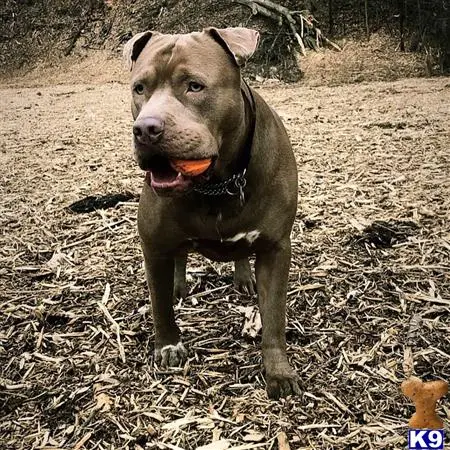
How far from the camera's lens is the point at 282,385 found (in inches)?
112

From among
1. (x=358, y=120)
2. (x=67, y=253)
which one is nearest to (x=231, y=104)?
(x=67, y=253)

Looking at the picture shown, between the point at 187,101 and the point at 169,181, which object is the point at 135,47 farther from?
the point at 169,181

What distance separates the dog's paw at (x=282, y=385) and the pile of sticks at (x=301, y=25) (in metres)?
11.8

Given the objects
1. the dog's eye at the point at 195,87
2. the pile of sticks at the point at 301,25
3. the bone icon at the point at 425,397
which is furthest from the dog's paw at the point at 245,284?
the pile of sticks at the point at 301,25

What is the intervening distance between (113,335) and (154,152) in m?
1.36

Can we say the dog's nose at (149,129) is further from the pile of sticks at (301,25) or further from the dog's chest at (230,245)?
the pile of sticks at (301,25)

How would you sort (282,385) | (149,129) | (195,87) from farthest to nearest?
(282,385) < (195,87) < (149,129)

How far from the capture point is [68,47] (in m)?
17.5

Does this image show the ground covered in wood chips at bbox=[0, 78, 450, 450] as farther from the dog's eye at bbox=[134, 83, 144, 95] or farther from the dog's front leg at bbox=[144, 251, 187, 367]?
the dog's eye at bbox=[134, 83, 144, 95]

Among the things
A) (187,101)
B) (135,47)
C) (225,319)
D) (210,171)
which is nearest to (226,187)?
(210,171)

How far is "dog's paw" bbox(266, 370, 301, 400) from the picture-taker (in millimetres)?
2850

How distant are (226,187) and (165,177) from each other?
35cm

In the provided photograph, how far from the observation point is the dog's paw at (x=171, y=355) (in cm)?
315

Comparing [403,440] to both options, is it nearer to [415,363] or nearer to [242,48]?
[415,363]
